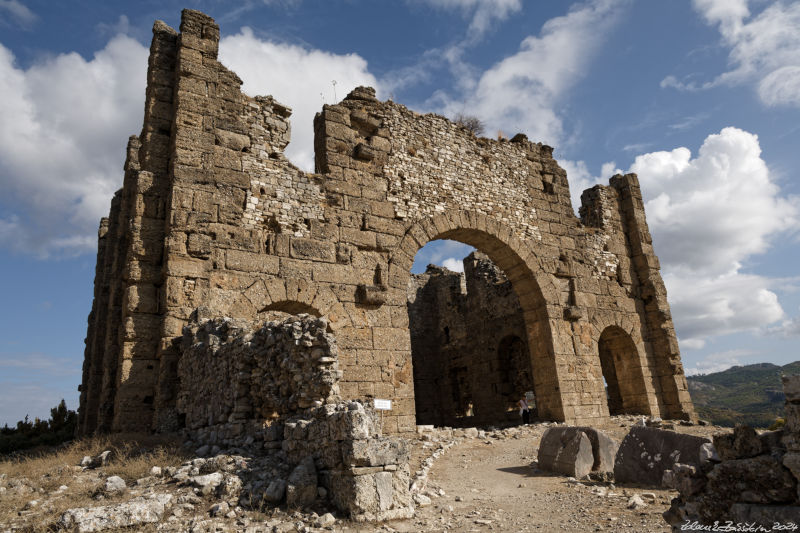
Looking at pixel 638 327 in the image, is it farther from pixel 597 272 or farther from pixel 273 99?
pixel 273 99

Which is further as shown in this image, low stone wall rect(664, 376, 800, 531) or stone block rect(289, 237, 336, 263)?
stone block rect(289, 237, 336, 263)

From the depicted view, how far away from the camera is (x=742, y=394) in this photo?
5284 centimetres

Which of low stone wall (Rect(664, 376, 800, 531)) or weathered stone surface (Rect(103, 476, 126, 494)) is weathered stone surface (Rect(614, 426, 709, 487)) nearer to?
low stone wall (Rect(664, 376, 800, 531))

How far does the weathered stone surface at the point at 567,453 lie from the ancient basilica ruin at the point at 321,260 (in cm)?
266

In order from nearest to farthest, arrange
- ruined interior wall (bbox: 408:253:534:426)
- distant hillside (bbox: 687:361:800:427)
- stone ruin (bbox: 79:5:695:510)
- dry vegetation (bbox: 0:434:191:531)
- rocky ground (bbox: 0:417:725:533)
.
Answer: rocky ground (bbox: 0:417:725:533)
dry vegetation (bbox: 0:434:191:531)
stone ruin (bbox: 79:5:695:510)
ruined interior wall (bbox: 408:253:534:426)
distant hillside (bbox: 687:361:800:427)

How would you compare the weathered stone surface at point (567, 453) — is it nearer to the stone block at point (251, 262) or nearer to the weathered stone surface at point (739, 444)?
the weathered stone surface at point (739, 444)

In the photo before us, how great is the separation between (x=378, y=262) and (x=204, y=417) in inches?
171

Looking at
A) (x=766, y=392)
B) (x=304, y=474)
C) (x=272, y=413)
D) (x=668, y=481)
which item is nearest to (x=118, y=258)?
(x=272, y=413)

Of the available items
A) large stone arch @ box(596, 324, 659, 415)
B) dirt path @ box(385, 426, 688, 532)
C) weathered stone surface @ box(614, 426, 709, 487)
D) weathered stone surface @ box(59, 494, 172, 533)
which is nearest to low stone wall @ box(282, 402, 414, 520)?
dirt path @ box(385, 426, 688, 532)

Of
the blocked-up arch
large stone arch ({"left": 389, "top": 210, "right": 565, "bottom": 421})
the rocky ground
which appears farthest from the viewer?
large stone arch ({"left": 389, "top": 210, "right": 565, "bottom": 421})

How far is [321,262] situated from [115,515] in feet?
18.5

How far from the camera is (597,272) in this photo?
13211 mm

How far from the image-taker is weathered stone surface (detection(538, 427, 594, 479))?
658 centimetres

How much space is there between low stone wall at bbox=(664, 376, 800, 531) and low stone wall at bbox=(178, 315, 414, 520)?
233cm
